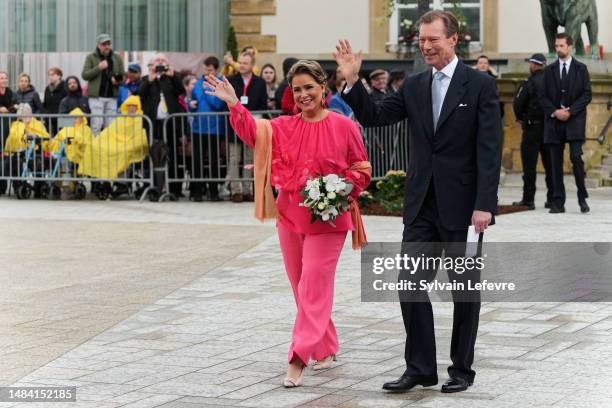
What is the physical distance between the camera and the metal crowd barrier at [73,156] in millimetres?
18531

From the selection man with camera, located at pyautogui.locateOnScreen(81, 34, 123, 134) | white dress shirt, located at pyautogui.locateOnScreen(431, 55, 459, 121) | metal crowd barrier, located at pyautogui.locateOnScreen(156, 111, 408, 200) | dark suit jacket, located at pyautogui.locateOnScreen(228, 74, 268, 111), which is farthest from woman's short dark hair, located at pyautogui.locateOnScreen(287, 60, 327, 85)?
man with camera, located at pyautogui.locateOnScreen(81, 34, 123, 134)

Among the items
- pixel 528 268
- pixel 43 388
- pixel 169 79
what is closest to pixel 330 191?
pixel 43 388

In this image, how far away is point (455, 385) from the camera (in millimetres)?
7062

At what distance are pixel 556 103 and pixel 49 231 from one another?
583cm

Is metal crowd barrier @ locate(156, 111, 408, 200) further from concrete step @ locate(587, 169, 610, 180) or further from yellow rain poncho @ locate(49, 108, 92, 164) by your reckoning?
concrete step @ locate(587, 169, 610, 180)

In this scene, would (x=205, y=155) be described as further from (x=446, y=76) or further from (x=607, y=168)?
(x=446, y=76)

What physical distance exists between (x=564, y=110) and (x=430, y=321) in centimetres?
917

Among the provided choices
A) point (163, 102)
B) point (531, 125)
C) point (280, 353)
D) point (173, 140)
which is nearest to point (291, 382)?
point (280, 353)

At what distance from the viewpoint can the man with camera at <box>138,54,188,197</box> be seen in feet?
60.7

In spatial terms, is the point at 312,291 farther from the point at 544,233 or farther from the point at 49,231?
the point at 49,231

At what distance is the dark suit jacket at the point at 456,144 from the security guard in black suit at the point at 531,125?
9.54 m

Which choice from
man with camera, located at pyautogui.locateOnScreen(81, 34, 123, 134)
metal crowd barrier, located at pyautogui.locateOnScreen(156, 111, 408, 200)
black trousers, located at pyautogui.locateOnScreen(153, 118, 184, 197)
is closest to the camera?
metal crowd barrier, located at pyautogui.locateOnScreen(156, 111, 408, 200)

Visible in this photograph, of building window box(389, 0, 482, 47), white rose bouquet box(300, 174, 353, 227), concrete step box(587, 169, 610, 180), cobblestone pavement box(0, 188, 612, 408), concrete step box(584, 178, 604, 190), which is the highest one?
building window box(389, 0, 482, 47)

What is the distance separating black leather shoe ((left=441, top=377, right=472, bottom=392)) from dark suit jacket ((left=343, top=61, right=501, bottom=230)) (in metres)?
0.76
